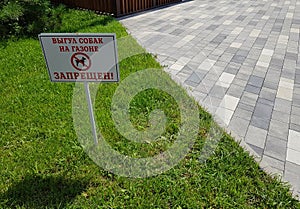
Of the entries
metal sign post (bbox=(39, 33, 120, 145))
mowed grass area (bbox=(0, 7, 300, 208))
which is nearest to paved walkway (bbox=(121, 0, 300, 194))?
mowed grass area (bbox=(0, 7, 300, 208))

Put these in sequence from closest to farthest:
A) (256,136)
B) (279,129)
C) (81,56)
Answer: (81,56) < (256,136) < (279,129)

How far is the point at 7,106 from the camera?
360 cm

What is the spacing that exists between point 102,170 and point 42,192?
623 millimetres

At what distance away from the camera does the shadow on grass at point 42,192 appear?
2.23 metres

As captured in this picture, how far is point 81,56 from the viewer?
6.75ft

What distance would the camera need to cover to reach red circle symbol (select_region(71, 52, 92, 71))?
6.76 feet

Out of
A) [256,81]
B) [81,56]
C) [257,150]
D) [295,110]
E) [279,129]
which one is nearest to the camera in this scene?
[81,56]

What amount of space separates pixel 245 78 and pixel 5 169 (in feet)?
13.1

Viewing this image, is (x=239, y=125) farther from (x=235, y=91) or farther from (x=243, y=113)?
(x=235, y=91)

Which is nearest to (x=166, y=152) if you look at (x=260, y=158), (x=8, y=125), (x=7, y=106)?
(x=260, y=158)

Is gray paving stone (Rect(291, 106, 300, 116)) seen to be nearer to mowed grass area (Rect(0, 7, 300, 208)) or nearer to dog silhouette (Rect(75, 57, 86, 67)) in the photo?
mowed grass area (Rect(0, 7, 300, 208))

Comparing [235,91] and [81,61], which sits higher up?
[81,61]

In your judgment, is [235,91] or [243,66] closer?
[235,91]

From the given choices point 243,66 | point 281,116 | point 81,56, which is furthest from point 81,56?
point 243,66
